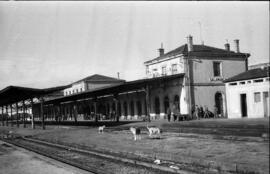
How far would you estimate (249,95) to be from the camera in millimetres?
22703

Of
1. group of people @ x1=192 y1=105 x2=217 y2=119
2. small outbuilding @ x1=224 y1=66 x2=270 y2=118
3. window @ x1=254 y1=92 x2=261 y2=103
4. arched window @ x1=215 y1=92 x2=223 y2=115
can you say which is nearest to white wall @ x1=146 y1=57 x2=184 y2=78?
group of people @ x1=192 y1=105 x2=217 y2=119

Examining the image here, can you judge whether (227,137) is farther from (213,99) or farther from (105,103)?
(105,103)

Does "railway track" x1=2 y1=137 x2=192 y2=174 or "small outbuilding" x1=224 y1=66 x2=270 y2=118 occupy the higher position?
"small outbuilding" x1=224 y1=66 x2=270 y2=118

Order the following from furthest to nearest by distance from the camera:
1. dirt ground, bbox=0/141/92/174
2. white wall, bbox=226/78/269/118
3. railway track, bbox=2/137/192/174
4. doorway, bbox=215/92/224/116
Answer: doorway, bbox=215/92/224/116
white wall, bbox=226/78/269/118
dirt ground, bbox=0/141/92/174
railway track, bbox=2/137/192/174

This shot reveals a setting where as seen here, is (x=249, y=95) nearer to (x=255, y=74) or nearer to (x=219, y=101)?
(x=255, y=74)

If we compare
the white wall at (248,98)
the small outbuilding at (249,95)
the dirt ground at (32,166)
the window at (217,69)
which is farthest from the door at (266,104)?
the dirt ground at (32,166)

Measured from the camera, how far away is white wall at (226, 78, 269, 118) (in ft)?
71.7

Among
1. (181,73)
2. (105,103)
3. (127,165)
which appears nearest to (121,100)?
(105,103)

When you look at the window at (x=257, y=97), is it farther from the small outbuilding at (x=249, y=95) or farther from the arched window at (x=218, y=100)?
the arched window at (x=218, y=100)

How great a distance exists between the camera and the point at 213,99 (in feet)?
99.3

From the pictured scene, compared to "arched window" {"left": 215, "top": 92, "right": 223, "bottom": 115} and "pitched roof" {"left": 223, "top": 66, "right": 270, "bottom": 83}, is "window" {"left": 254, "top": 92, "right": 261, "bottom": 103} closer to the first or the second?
"pitched roof" {"left": 223, "top": 66, "right": 270, "bottom": 83}

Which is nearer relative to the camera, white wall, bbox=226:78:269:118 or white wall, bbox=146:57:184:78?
white wall, bbox=226:78:269:118

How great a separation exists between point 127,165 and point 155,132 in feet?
19.9

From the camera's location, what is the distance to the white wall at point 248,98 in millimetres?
21844
